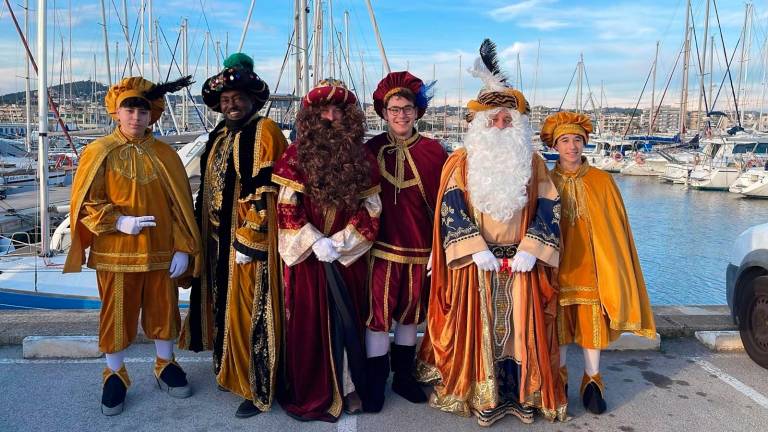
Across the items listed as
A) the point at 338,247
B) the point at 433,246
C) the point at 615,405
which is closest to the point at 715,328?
the point at 615,405

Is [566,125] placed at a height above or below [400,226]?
above

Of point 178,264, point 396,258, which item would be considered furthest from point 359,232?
point 178,264

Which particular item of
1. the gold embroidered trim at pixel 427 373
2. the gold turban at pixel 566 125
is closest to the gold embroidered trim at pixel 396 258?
the gold embroidered trim at pixel 427 373

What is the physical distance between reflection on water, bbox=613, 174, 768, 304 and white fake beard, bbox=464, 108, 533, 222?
8.48 metres

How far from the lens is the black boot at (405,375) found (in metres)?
3.46

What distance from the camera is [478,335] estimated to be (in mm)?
3193

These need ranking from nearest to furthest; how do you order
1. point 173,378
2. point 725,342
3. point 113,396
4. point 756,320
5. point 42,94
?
point 113,396
point 173,378
point 756,320
point 725,342
point 42,94

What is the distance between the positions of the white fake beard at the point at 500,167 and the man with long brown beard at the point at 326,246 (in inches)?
21.7

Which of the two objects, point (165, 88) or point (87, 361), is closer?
point (165, 88)

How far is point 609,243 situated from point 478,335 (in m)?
0.88

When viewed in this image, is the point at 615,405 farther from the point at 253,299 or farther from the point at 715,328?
the point at 253,299

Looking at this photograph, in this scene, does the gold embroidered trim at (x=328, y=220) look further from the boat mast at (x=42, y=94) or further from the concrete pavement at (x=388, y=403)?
the boat mast at (x=42, y=94)

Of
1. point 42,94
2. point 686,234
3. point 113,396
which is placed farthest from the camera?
point 686,234

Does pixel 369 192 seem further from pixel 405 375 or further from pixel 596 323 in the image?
pixel 596 323
